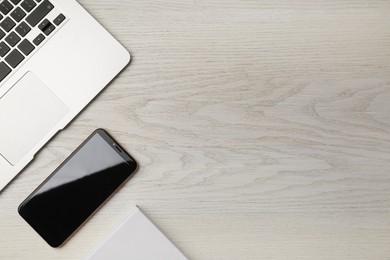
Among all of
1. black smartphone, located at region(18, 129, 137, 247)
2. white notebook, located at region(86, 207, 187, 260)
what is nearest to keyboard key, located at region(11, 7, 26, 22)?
black smartphone, located at region(18, 129, 137, 247)

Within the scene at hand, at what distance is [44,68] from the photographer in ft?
2.68

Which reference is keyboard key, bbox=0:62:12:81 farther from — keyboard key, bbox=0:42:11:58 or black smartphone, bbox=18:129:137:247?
black smartphone, bbox=18:129:137:247

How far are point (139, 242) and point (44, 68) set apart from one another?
0.27 meters

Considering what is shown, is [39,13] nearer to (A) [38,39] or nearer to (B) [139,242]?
(A) [38,39]

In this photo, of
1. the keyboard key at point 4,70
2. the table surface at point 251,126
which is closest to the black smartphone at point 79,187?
the table surface at point 251,126

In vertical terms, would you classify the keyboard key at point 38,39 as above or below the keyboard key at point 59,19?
below

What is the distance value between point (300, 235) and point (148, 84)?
30 cm

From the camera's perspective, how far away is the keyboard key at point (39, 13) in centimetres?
81

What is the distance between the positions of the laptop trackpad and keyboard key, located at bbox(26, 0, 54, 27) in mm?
73

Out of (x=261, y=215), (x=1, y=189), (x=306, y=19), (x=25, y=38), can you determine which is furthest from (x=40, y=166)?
(x=306, y=19)

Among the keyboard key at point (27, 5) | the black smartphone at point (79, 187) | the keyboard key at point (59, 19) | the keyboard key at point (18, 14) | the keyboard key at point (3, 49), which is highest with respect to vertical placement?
the keyboard key at point (59, 19)

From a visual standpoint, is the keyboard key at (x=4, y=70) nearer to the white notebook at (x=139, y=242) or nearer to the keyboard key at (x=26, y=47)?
the keyboard key at (x=26, y=47)

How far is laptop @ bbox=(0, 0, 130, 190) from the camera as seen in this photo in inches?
31.7

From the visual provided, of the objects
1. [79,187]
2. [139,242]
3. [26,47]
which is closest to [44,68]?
[26,47]
